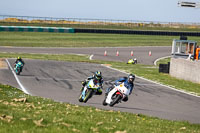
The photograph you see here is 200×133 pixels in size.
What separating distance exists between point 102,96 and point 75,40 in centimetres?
5007

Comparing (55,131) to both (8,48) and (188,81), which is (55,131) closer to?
(188,81)

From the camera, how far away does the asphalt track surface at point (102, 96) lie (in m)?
17.7

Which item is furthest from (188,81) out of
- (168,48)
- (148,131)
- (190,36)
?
(190,36)

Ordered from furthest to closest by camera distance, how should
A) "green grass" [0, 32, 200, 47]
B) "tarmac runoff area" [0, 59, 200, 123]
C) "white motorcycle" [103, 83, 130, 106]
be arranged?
"green grass" [0, 32, 200, 47]
"tarmac runoff area" [0, 59, 200, 123]
"white motorcycle" [103, 83, 130, 106]

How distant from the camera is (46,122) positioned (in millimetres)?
9289

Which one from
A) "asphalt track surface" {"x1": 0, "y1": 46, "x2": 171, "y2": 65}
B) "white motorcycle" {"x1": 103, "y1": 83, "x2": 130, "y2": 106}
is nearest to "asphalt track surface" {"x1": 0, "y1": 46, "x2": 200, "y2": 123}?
"white motorcycle" {"x1": 103, "y1": 83, "x2": 130, "y2": 106}

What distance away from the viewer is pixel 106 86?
25.2 meters

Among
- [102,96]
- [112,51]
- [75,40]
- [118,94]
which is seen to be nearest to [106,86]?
[102,96]

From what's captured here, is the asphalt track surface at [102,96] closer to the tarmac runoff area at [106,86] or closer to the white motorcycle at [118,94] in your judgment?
the tarmac runoff area at [106,86]

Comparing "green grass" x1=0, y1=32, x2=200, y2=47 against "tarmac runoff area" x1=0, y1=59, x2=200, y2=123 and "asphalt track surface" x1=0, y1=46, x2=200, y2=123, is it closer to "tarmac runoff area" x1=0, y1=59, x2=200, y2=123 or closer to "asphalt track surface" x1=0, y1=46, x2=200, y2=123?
"asphalt track surface" x1=0, y1=46, x2=200, y2=123

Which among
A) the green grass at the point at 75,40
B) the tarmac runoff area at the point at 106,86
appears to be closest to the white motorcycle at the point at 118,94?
the tarmac runoff area at the point at 106,86

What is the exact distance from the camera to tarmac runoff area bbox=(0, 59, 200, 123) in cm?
1770

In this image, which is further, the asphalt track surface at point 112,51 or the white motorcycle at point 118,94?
the asphalt track surface at point 112,51

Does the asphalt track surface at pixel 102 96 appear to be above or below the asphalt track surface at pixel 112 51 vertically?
above
